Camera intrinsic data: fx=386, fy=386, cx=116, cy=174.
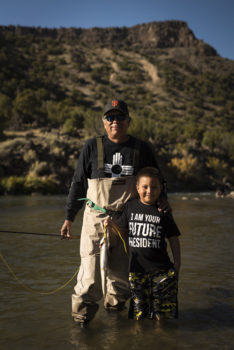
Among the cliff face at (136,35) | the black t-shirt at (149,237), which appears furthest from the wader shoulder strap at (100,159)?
the cliff face at (136,35)

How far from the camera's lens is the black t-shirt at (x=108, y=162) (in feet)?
11.6

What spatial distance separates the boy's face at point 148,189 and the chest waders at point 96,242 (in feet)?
0.57

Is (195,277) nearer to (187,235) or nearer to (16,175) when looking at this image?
(187,235)

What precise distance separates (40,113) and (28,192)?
26.2 m

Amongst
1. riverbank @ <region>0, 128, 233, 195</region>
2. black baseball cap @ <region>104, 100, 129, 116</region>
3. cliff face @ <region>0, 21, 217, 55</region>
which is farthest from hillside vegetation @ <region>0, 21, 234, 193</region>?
black baseball cap @ <region>104, 100, 129, 116</region>

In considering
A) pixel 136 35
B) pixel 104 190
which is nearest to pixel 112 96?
pixel 104 190

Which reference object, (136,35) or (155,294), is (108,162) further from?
(136,35)

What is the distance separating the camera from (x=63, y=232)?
3.65m

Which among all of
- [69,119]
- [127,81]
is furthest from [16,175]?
[127,81]

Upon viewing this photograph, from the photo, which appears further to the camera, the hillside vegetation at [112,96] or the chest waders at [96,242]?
the hillside vegetation at [112,96]

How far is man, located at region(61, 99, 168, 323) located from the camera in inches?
136

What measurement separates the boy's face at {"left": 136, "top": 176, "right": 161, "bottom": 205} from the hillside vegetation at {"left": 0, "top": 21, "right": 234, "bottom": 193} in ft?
74.6

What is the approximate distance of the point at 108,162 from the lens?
11.5ft

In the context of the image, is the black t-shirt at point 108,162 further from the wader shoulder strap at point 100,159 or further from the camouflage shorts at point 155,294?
the camouflage shorts at point 155,294
